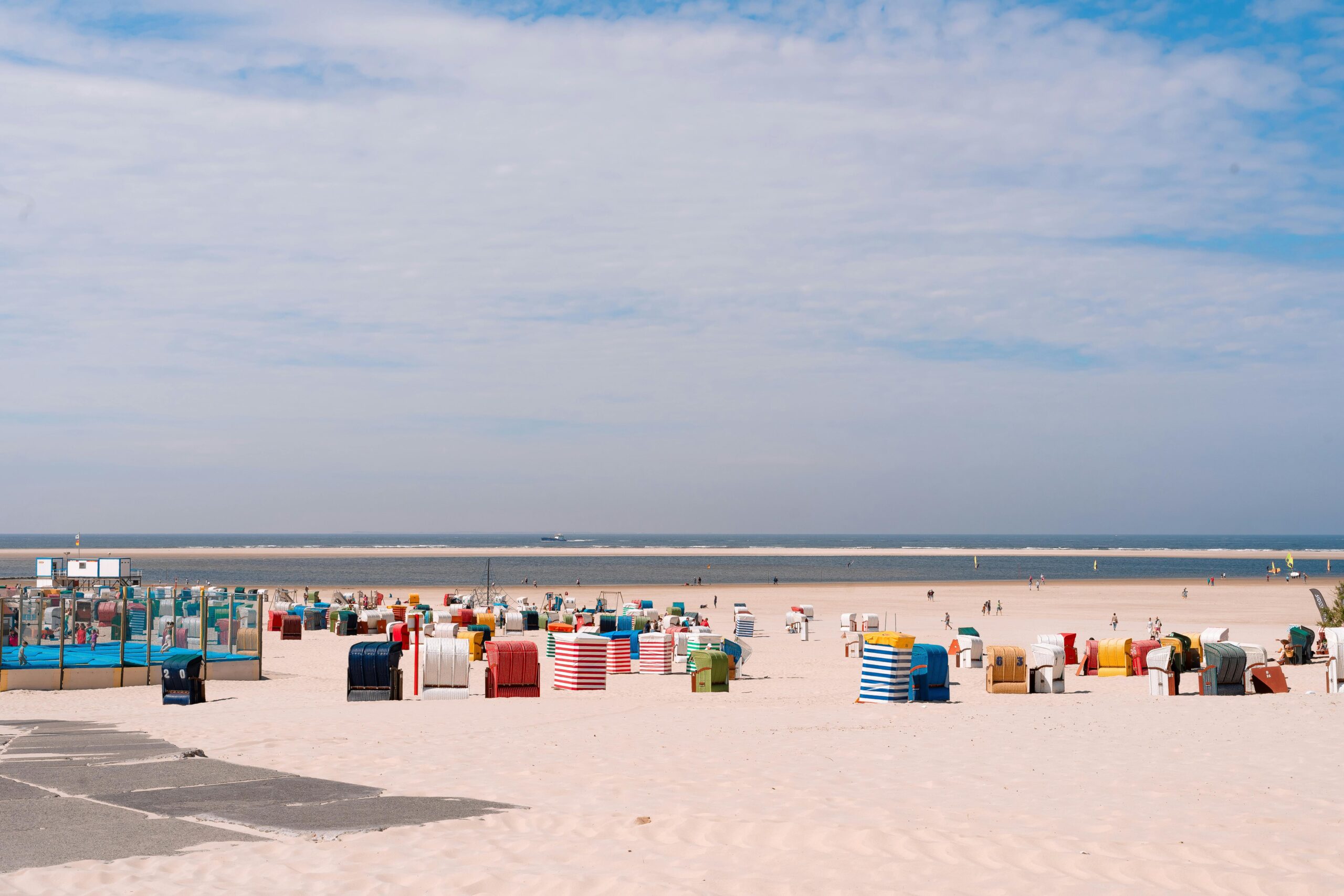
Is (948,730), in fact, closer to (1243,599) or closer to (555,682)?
(555,682)

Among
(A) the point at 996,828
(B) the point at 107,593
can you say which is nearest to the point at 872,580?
(B) the point at 107,593

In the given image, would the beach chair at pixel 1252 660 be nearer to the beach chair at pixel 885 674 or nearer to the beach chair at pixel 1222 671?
the beach chair at pixel 1222 671

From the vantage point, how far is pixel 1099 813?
398 inches

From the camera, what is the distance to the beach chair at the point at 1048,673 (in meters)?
24.7

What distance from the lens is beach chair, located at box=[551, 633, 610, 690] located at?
24609 mm

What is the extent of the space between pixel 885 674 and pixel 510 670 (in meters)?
7.44

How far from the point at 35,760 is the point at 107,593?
19.3m

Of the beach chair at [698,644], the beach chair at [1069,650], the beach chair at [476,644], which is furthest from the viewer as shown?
the beach chair at [476,644]

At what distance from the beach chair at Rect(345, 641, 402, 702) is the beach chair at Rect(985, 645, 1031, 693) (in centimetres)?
1287

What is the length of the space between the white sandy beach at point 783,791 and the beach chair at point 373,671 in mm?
835

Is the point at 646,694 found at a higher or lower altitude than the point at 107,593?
lower

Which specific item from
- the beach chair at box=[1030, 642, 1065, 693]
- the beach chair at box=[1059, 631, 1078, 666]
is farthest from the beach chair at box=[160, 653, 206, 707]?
the beach chair at box=[1059, 631, 1078, 666]

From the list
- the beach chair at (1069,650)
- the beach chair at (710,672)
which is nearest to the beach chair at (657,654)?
the beach chair at (710,672)

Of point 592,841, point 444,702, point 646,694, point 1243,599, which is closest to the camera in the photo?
point 592,841
